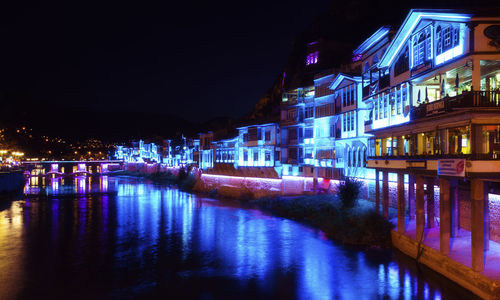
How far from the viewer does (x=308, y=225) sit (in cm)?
3306

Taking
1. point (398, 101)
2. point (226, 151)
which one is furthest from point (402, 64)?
point (226, 151)

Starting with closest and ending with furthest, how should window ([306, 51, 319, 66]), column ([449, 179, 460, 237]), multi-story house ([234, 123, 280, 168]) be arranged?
column ([449, 179, 460, 237]) < multi-story house ([234, 123, 280, 168]) < window ([306, 51, 319, 66])

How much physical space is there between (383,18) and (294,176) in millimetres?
34106

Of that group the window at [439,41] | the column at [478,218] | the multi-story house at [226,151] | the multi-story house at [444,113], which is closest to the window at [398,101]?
the multi-story house at [444,113]

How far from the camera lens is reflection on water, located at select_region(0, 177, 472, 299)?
17562 mm

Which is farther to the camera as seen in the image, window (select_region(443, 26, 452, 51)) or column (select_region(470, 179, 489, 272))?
window (select_region(443, 26, 452, 51))

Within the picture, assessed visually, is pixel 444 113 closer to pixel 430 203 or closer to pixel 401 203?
pixel 401 203

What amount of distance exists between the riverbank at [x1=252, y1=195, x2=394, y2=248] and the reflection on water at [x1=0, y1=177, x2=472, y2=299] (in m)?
1.39

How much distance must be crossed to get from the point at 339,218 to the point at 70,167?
158366 millimetres

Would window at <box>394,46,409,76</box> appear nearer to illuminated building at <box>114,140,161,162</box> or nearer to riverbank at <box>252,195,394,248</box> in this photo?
riverbank at <box>252,195,394,248</box>

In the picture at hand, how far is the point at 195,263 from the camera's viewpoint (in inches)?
889

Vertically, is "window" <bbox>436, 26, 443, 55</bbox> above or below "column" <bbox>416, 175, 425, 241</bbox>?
above

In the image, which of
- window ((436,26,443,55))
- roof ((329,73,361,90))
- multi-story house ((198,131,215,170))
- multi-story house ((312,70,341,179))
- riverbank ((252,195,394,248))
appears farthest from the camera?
multi-story house ((198,131,215,170))

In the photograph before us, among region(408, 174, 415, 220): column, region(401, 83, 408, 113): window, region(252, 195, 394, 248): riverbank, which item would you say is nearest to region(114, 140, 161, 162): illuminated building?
region(252, 195, 394, 248): riverbank
